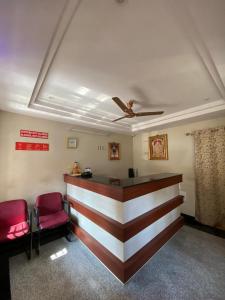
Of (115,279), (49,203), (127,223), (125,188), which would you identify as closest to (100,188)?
(125,188)

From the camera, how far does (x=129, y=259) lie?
1.84m

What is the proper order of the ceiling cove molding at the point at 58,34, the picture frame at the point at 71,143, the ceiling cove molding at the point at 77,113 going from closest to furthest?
the ceiling cove molding at the point at 58,34 → the ceiling cove molding at the point at 77,113 → the picture frame at the point at 71,143

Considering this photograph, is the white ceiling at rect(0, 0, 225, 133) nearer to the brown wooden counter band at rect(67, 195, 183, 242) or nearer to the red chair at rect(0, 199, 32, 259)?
the red chair at rect(0, 199, 32, 259)

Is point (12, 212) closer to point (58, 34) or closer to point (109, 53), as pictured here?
point (58, 34)

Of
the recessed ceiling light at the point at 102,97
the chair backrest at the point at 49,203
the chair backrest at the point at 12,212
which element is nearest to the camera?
the chair backrest at the point at 12,212

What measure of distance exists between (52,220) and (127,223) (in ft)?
4.80

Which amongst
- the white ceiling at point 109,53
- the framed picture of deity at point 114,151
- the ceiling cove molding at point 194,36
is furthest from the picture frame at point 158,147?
the ceiling cove molding at point 194,36

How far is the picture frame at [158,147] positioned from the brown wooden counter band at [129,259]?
2.07m

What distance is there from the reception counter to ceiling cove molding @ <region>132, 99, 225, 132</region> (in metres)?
1.53

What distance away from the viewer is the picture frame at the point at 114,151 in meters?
4.51

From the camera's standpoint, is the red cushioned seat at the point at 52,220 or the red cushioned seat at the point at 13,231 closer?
the red cushioned seat at the point at 13,231

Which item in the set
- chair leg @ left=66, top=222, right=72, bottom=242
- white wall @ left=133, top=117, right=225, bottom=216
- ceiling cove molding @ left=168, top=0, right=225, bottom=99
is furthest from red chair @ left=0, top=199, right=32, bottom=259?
white wall @ left=133, top=117, right=225, bottom=216

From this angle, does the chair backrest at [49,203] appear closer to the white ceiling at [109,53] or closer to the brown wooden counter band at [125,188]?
the brown wooden counter band at [125,188]

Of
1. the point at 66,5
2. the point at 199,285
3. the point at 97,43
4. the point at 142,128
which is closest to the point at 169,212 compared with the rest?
the point at 199,285
